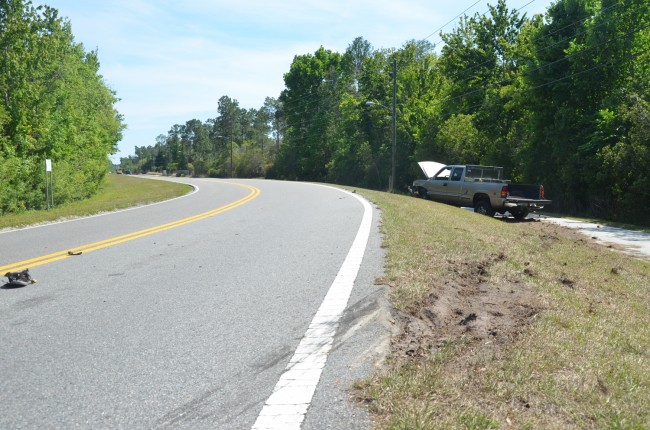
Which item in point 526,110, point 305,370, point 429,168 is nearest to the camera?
point 305,370

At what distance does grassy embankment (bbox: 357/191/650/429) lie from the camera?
3.02m

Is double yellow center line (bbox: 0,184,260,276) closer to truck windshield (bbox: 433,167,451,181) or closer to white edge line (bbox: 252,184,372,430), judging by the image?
white edge line (bbox: 252,184,372,430)

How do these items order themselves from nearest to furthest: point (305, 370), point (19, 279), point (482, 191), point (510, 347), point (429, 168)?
1. point (305, 370)
2. point (510, 347)
3. point (19, 279)
4. point (482, 191)
5. point (429, 168)

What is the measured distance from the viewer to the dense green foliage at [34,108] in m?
29.5

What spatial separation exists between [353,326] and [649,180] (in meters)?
21.7

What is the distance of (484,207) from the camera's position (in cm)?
2056

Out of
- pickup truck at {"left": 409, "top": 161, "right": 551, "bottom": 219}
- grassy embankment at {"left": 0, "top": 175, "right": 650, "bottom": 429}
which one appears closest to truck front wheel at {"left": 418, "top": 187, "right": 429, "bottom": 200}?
pickup truck at {"left": 409, "top": 161, "right": 551, "bottom": 219}

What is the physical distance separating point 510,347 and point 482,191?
1712 centimetres

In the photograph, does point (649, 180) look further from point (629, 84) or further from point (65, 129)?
point (65, 129)

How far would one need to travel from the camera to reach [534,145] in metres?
30.0

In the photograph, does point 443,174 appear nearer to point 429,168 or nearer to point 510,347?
point 429,168

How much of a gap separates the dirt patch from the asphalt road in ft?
1.01

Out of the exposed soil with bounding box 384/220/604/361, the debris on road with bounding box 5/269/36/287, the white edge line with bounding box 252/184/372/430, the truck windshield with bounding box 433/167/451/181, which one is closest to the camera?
the white edge line with bounding box 252/184/372/430

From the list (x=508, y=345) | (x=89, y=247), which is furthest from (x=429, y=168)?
(x=508, y=345)
